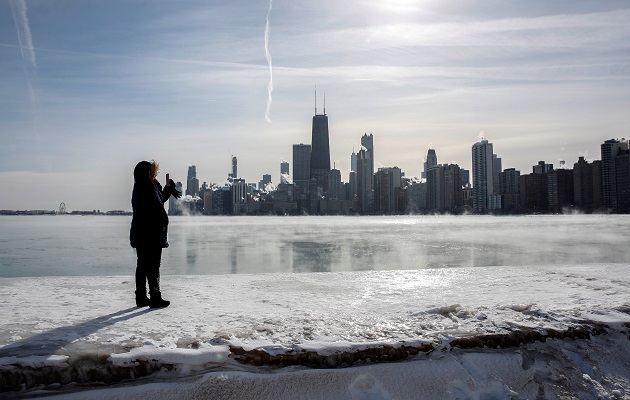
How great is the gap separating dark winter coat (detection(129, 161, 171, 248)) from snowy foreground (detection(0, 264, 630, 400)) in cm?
88

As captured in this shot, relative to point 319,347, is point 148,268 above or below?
above

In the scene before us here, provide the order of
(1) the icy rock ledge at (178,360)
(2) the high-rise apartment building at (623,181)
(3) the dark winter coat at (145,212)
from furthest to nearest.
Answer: (2) the high-rise apartment building at (623,181) < (3) the dark winter coat at (145,212) < (1) the icy rock ledge at (178,360)

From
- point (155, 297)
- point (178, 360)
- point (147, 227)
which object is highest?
point (147, 227)

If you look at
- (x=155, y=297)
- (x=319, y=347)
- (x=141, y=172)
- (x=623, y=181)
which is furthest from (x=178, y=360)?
(x=623, y=181)

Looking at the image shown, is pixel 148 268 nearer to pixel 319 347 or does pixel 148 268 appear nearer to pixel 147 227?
pixel 147 227

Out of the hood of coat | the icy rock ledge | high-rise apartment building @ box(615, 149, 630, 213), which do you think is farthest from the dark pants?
high-rise apartment building @ box(615, 149, 630, 213)

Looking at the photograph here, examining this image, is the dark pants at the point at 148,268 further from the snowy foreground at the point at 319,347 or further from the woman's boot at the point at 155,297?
the snowy foreground at the point at 319,347

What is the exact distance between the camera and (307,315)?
517 centimetres

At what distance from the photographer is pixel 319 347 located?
407 centimetres

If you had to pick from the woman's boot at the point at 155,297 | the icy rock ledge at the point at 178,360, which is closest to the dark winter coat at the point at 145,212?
the woman's boot at the point at 155,297

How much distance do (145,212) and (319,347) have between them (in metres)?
2.94

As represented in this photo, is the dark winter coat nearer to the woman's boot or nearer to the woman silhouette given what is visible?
the woman silhouette

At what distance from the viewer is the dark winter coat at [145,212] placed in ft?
18.4

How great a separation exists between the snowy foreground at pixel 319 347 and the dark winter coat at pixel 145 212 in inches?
34.8
